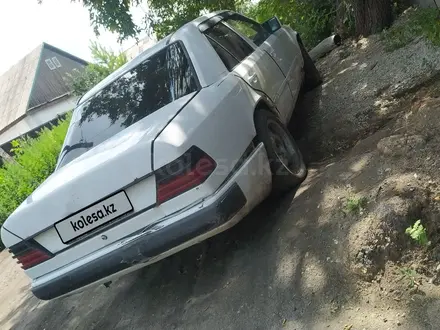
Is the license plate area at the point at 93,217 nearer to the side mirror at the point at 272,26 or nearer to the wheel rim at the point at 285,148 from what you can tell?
the wheel rim at the point at 285,148

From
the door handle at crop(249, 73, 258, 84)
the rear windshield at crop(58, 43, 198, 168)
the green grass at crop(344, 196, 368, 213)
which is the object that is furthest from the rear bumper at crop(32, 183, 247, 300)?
the door handle at crop(249, 73, 258, 84)

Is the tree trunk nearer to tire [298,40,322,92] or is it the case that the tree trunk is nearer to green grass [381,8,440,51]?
green grass [381,8,440,51]

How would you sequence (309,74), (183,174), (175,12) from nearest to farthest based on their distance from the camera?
(183,174) → (309,74) → (175,12)

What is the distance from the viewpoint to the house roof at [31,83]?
31.7m

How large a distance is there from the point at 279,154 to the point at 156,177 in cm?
125

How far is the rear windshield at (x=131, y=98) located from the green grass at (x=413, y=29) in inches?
115

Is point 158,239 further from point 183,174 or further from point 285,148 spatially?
point 285,148

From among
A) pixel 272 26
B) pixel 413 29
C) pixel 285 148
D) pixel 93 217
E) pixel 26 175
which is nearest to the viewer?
pixel 93 217

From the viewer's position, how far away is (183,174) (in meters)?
2.54

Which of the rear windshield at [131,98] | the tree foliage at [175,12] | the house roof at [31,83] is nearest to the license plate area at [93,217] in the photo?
the rear windshield at [131,98]

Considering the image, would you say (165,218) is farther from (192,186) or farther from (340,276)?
(340,276)

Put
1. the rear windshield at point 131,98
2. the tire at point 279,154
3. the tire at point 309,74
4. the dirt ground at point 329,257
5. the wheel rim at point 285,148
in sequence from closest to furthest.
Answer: the dirt ground at point 329,257 < the tire at point 279,154 < the rear windshield at point 131,98 < the wheel rim at point 285,148 < the tire at point 309,74

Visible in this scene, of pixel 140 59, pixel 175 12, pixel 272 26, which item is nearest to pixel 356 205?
pixel 140 59

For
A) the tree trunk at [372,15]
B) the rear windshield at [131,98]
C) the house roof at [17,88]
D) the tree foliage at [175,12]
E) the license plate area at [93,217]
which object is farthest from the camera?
the house roof at [17,88]
